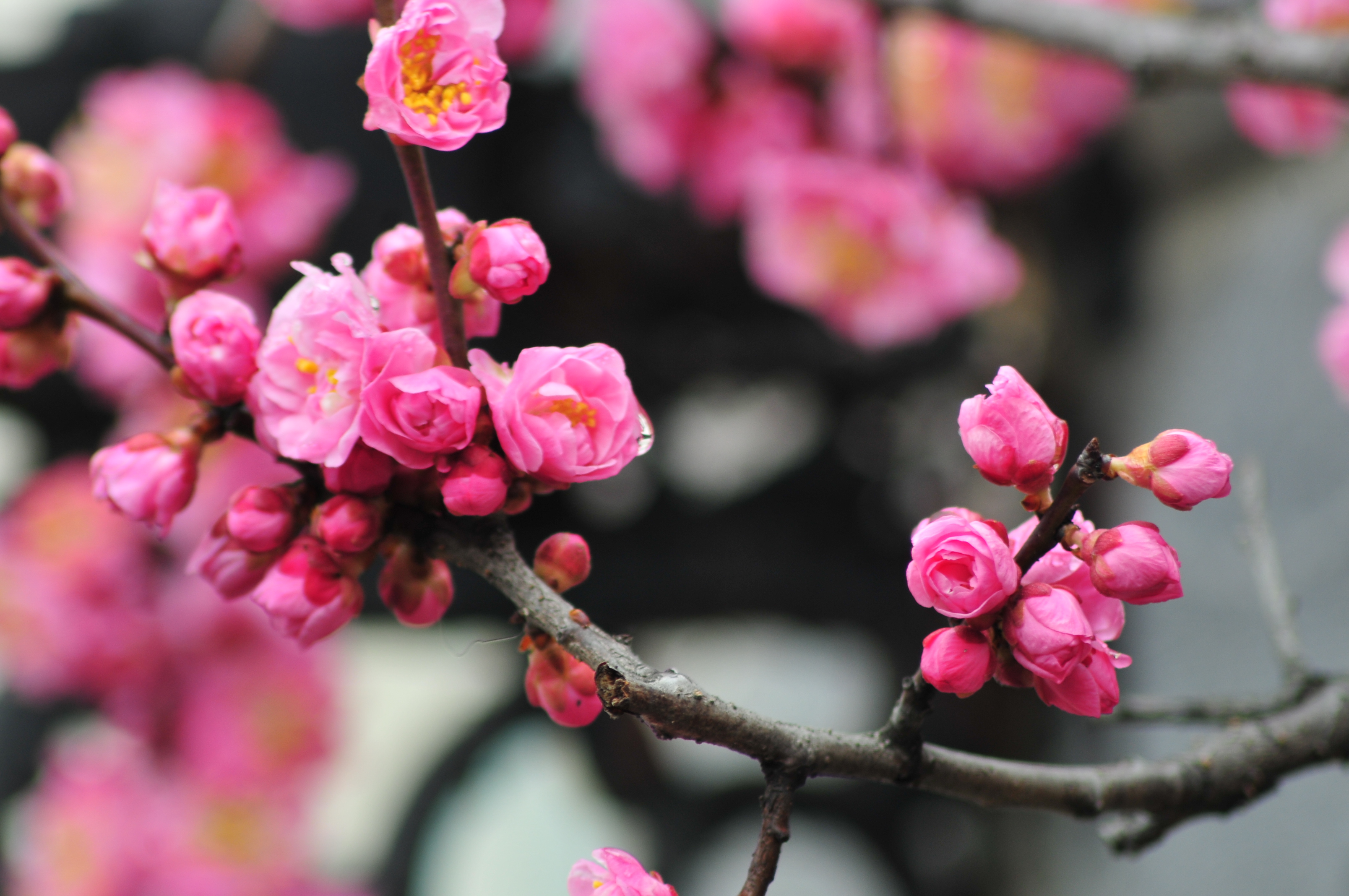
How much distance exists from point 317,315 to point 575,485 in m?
0.46

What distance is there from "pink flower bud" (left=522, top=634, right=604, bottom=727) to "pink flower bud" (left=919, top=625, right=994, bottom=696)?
6 cm

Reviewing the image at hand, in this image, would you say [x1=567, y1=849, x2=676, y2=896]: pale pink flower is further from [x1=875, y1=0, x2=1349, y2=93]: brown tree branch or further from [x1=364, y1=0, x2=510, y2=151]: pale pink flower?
[x1=875, y1=0, x2=1349, y2=93]: brown tree branch

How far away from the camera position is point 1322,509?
1.89 feet

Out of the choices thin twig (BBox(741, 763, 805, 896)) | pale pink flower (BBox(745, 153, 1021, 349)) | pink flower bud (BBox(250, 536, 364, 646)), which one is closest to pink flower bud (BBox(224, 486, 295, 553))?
pink flower bud (BBox(250, 536, 364, 646))

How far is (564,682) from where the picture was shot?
0.60ft

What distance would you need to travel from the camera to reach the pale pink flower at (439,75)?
0.16 meters

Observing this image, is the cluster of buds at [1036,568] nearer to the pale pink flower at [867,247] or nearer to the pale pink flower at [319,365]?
the pale pink flower at [319,365]

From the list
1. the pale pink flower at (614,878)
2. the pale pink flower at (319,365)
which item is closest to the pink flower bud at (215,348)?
the pale pink flower at (319,365)

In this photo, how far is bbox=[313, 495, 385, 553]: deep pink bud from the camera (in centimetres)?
18

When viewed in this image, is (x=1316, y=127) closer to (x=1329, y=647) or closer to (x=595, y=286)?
(x=1329, y=647)

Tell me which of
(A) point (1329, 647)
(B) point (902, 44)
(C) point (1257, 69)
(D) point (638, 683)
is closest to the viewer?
(D) point (638, 683)

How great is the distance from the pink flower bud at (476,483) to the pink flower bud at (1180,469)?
0.34 feet

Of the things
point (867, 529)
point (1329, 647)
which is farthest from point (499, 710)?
point (1329, 647)

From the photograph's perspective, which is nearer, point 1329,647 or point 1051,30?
point 1051,30
